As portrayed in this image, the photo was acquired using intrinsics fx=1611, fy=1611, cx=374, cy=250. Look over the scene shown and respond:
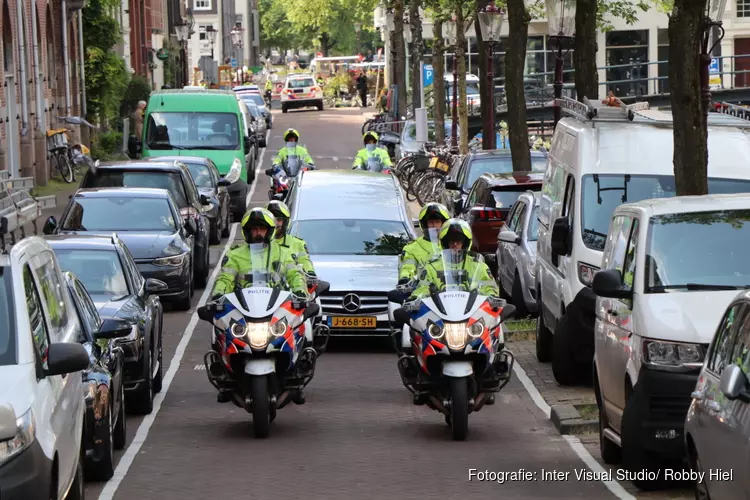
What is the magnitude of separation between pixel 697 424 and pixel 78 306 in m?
4.37

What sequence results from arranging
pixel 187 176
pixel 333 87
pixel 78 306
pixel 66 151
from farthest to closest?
pixel 333 87 → pixel 66 151 → pixel 187 176 → pixel 78 306

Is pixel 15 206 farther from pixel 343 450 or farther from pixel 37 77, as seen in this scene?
pixel 37 77

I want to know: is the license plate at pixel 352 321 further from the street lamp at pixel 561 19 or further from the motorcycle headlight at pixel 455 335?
the street lamp at pixel 561 19

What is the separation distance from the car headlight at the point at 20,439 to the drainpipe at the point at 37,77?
33803mm

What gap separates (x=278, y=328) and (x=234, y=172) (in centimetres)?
1909

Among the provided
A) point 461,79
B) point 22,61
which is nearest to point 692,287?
point 461,79

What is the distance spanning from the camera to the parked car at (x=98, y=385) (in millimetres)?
10211

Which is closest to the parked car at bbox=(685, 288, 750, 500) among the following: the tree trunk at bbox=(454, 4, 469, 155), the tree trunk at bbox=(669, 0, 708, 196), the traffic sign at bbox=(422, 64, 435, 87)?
the tree trunk at bbox=(669, 0, 708, 196)

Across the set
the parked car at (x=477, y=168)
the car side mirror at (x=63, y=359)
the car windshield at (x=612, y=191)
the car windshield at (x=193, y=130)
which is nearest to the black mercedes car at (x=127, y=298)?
the car windshield at (x=612, y=191)

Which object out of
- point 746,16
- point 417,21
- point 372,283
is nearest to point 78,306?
point 372,283

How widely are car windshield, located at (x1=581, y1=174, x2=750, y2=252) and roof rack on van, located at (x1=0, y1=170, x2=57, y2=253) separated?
19.2ft

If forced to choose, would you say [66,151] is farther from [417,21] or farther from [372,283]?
[372,283]

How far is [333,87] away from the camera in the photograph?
94.2 metres

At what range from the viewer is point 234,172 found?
31172 millimetres
